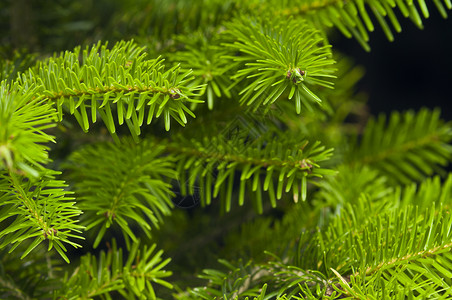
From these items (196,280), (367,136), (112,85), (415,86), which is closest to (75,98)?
(112,85)

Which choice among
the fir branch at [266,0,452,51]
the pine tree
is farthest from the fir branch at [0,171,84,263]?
the fir branch at [266,0,452,51]

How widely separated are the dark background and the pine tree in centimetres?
40

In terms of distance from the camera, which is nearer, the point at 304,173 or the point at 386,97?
the point at 304,173

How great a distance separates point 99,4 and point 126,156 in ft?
0.75

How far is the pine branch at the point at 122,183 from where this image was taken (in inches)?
8.8

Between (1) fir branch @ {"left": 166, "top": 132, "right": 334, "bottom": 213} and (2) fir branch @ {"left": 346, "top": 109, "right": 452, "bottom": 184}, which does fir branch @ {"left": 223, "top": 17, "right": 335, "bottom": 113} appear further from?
(2) fir branch @ {"left": 346, "top": 109, "right": 452, "bottom": 184}

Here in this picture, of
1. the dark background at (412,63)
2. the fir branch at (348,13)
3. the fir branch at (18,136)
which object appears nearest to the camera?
the fir branch at (18,136)

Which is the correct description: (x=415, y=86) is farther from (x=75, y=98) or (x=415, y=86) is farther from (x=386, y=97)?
(x=75, y=98)

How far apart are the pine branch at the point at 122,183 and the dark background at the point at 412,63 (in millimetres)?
464

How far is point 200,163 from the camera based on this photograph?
242mm

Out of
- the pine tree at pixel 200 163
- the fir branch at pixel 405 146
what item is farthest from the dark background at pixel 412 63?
the pine tree at pixel 200 163

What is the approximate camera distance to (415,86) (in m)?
0.68

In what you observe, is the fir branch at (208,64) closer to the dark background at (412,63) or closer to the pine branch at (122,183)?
the pine branch at (122,183)

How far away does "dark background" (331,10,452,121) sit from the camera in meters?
0.64
